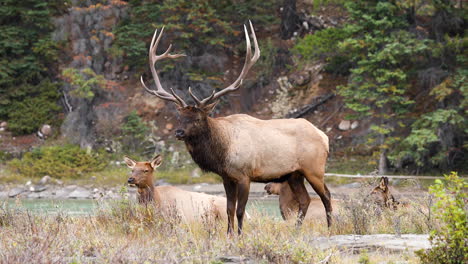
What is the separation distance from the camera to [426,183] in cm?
2150

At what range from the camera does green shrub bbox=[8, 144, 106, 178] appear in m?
26.1

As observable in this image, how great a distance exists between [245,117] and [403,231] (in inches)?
101

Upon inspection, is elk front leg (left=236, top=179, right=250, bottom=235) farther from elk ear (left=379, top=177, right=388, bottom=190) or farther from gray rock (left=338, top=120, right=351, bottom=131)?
gray rock (left=338, top=120, right=351, bottom=131)

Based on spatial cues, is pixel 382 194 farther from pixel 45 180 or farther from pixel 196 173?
pixel 45 180

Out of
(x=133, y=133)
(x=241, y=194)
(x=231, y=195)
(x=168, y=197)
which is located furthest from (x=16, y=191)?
(x=241, y=194)

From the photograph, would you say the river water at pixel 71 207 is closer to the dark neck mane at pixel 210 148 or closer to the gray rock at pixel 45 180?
the dark neck mane at pixel 210 148

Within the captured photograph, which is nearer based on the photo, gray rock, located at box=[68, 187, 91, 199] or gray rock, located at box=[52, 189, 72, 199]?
gray rock, located at box=[68, 187, 91, 199]

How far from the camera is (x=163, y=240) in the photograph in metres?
6.68

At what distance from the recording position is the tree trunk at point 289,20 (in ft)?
109

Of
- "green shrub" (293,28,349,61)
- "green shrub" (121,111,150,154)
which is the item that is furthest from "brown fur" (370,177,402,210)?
"green shrub" (121,111,150,154)

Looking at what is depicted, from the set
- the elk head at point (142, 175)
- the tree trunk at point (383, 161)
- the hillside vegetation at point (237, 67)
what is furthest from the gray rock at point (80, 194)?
the elk head at point (142, 175)

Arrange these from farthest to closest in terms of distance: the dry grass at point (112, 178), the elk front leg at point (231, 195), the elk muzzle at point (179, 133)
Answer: the dry grass at point (112, 178) → the elk front leg at point (231, 195) → the elk muzzle at point (179, 133)

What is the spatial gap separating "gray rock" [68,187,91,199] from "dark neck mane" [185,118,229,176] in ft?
55.2

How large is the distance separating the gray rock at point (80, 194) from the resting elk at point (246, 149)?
16.1m
